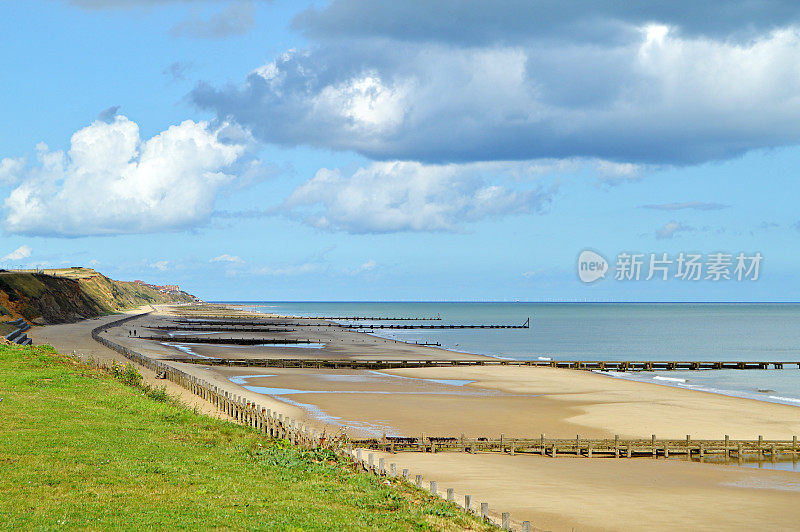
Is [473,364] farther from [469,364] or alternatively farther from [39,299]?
[39,299]

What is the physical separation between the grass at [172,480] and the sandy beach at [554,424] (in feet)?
20.3

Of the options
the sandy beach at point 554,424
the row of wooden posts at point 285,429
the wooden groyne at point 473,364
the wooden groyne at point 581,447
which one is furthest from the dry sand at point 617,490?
the wooden groyne at point 473,364

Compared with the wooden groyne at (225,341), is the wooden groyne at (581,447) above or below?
below

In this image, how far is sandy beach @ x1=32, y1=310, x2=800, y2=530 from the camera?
2377 cm

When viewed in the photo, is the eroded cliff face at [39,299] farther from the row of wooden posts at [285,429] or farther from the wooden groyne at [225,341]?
the row of wooden posts at [285,429]

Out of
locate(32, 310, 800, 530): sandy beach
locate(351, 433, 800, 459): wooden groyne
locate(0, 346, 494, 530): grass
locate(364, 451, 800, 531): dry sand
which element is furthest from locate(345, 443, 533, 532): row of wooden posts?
locate(351, 433, 800, 459): wooden groyne

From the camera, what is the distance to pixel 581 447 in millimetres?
32469

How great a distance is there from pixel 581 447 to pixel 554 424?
28.2ft

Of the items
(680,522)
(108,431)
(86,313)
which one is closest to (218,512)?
(108,431)

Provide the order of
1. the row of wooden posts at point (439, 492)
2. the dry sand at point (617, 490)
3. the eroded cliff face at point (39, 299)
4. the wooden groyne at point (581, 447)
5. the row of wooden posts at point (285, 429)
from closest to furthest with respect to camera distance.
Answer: the row of wooden posts at point (439, 492) < the row of wooden posts at point (285, 429) < the dry sand at point (617, 490) < the wooden groyne at point (581, 447) < the eroded cliff face at point (39, 299)

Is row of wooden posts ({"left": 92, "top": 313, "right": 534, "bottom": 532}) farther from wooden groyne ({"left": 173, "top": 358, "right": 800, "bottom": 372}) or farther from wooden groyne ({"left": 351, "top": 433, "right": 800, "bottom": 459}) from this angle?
wooden groyne ({"left": 173, "top": 358, "right": 800, "bottom": 372})

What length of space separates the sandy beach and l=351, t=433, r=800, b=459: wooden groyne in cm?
69

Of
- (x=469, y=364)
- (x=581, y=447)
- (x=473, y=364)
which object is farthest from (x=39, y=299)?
(x=581, y=447)

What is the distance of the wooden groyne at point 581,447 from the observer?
32188mm
